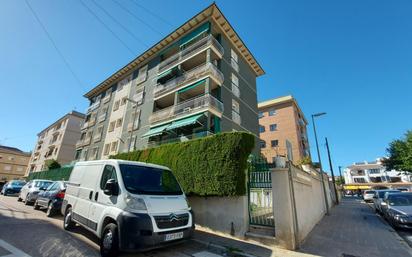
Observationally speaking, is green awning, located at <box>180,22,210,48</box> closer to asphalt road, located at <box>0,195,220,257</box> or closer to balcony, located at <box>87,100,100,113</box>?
balcony, located at <box>87,100,100,113</box>

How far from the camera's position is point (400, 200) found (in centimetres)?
1081

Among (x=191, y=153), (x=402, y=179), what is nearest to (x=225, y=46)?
(x=191, y=153)

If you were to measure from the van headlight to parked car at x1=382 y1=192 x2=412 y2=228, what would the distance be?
11.5 meters

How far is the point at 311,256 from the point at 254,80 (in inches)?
943

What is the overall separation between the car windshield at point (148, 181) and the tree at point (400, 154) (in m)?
32.3

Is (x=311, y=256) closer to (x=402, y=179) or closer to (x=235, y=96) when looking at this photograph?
(x=235, y=96)

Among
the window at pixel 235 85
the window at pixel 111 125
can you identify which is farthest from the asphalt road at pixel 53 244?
the window at pixel 111 125

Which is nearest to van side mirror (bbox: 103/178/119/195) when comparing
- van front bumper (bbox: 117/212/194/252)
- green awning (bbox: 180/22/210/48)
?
van front bumper (bbox: 117/212/194/252)

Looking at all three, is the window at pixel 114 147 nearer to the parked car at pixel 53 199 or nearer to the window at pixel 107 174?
the parked car at pixel 53 199

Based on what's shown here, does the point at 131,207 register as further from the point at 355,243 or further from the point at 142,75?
the point at 142,75

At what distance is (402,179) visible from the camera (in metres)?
67.1

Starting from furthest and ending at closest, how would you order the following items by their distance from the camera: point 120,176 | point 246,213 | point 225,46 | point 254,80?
point 254,80, point 225,46, point 246,213, point 120,176

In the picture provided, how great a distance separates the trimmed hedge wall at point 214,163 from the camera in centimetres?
745

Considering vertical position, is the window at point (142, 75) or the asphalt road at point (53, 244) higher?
the window at point (142, 75)
